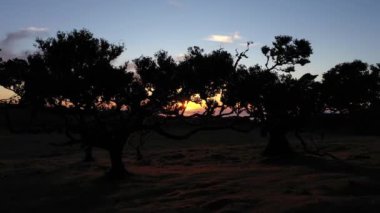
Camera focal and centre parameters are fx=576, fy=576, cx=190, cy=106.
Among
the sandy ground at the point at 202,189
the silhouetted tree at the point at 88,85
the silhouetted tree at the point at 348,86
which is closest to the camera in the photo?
the sandy ground at the point at 202,189

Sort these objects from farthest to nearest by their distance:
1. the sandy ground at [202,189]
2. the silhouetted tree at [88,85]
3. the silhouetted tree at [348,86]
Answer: the silhouetted tree at [348,86]
the silhouetted tree at [88,85]
the sandy ground at [202,189]

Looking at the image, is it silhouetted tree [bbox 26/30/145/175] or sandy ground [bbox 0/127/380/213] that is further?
silhouetted tree [bbox 26/30/145/175]

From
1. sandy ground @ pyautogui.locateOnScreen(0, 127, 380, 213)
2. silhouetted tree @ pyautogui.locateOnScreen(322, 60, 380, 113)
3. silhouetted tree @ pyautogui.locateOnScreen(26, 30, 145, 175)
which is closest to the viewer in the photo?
sandy ground @ pyautogui.locateOnScreen(0, 127, 380, 213)

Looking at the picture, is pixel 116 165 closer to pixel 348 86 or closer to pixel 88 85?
pixel 88 85

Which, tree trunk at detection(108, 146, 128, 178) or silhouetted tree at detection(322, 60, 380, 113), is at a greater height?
silhouetted tree at detection(322, 60, 380, 113)

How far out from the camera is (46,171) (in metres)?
28.9

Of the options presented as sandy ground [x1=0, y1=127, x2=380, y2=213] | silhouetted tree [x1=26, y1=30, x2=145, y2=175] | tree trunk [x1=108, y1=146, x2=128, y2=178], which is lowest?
sandy ground [x1=0, y1=127, x2=380, y2=213]

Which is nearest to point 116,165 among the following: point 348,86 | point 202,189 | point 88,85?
point 88,85

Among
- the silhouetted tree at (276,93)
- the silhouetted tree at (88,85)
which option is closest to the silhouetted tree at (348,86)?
the silhouetted tree at (276,93)

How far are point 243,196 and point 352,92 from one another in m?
19.7

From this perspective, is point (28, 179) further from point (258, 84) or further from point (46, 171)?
point (258, 84)

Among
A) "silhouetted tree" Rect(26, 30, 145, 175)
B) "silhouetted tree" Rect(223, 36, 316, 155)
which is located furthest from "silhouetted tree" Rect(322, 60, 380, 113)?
"silhouetted tree" Rect(26, 30, 145, 175)

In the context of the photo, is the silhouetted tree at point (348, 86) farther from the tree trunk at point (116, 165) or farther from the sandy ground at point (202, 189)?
the tree trunk at point (116, 165)

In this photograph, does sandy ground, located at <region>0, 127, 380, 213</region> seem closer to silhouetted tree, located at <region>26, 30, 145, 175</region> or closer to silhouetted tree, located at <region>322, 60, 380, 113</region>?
silhouetted tree, located at <region>26, 30, 145, 175</region>
